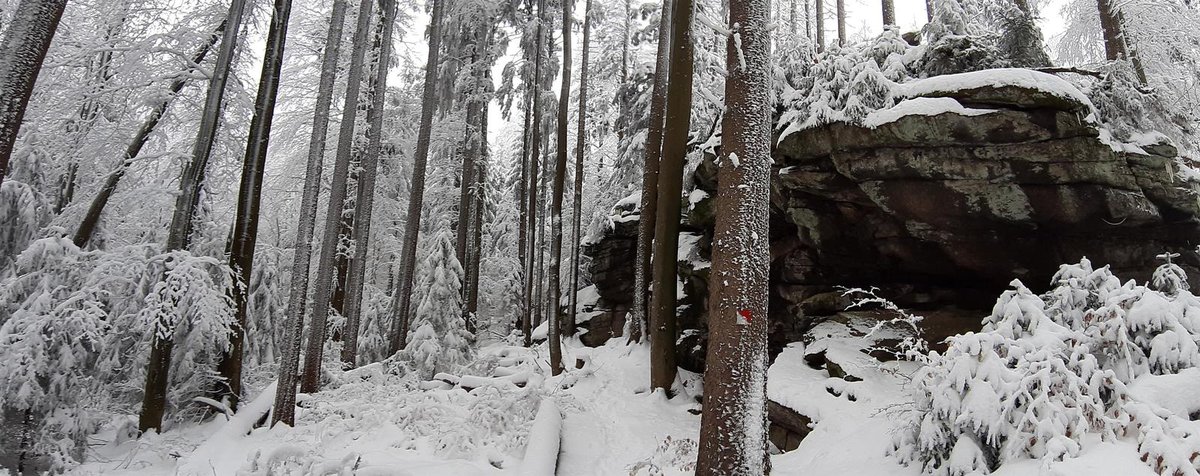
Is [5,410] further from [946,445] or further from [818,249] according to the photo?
[818,249]

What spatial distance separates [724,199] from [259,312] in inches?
472

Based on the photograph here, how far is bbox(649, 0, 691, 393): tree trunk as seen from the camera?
32.6 ft

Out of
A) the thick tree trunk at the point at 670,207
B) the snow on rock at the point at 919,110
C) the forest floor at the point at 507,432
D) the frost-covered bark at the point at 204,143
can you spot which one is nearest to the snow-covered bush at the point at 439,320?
the forest floor at the point at 507,432

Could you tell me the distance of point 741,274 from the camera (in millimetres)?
5582

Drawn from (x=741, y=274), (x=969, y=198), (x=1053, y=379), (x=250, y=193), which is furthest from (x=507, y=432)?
(x=969, y=198)

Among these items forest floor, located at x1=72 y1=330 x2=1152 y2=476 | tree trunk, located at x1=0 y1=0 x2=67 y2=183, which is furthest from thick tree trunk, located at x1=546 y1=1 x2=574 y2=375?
tree trunk, located at x1=0 y1=0 x2=67 y2=183

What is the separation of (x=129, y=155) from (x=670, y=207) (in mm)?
9373

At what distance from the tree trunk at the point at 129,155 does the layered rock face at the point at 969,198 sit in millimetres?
10687

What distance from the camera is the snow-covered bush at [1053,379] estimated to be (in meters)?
3.88

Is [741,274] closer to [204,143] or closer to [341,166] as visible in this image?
[341,166]

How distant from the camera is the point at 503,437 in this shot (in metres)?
7.79

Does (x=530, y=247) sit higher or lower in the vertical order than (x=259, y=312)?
higher

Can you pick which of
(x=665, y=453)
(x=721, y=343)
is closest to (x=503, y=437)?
(x=665, y=453)

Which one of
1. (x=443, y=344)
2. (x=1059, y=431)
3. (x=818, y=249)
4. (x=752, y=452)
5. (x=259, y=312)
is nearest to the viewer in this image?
(x=1059, y=431)
